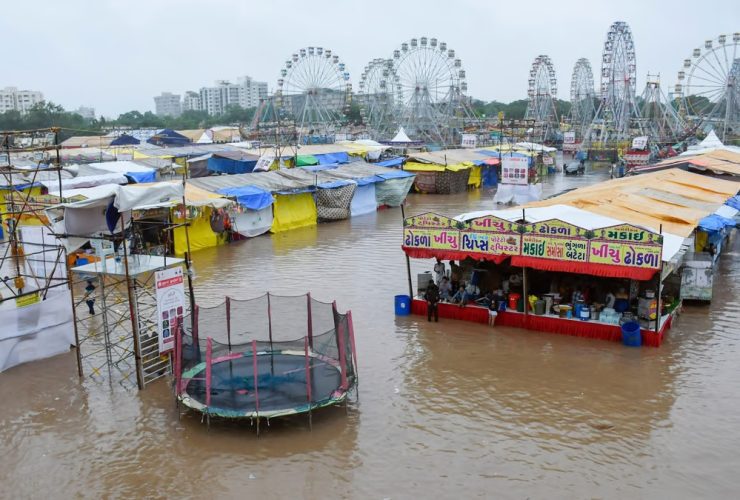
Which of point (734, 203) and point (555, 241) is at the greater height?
point (555, 241)

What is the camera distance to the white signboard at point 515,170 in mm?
30391

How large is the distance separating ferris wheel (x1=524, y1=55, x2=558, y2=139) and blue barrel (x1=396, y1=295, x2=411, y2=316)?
50147mm

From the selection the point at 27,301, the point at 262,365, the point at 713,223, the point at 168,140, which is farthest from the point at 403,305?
the point at 168,140

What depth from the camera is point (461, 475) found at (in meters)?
8.30

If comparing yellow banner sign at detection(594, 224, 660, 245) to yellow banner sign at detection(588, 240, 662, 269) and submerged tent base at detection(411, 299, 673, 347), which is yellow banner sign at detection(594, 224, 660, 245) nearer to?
Answer: yellow banner sign at detection(588, 240, 662, 269)

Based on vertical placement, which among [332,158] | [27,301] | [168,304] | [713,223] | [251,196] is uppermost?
[332,158]

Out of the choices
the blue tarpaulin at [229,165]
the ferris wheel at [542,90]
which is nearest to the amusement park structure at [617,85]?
the ferris wheel at [542,90]

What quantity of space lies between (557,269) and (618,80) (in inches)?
2069

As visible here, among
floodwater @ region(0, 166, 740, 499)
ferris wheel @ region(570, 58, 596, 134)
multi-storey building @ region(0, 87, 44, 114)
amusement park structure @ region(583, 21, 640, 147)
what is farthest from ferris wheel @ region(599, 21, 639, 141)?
multi-storey building @ region(0, 87, 44, 114)

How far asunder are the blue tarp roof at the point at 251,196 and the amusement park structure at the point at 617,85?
4093 cm

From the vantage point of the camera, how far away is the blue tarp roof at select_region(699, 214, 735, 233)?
1669cm

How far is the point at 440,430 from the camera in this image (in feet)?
31.2

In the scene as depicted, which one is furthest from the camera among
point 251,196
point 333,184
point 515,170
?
point 515,170

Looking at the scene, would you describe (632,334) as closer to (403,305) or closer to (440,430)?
(403,305)
